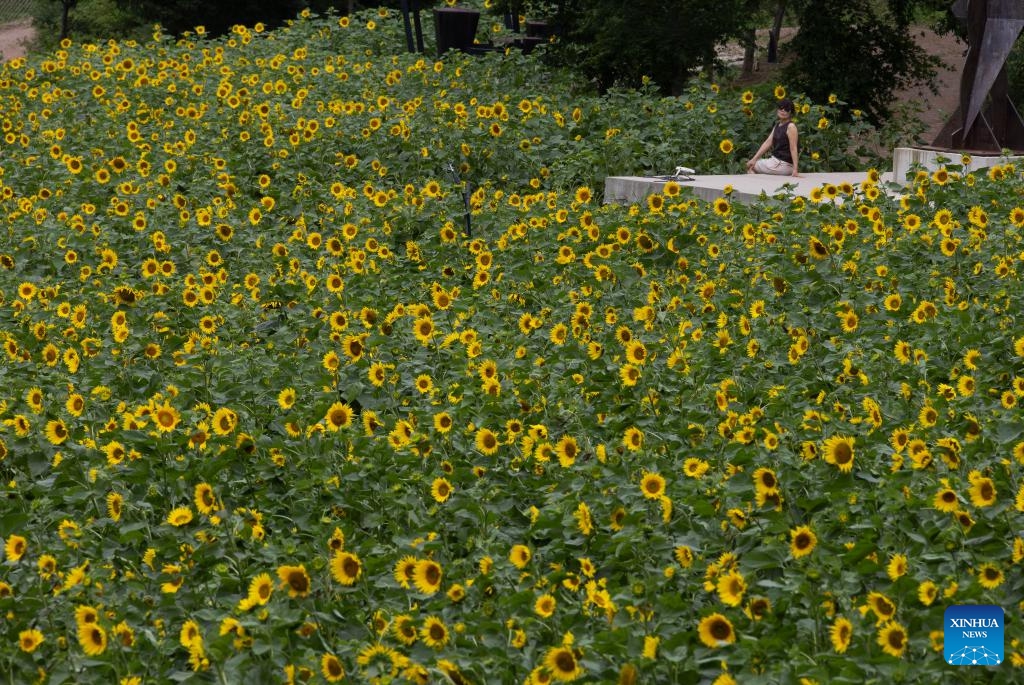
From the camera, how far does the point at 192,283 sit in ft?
23.4

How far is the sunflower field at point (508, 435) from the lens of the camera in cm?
357

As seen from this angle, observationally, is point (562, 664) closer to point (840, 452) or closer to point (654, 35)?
point (840, 452)

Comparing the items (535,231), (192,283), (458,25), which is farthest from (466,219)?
(458,25)

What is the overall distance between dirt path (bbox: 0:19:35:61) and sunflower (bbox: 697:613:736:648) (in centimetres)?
3404

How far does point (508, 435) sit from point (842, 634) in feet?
6.09

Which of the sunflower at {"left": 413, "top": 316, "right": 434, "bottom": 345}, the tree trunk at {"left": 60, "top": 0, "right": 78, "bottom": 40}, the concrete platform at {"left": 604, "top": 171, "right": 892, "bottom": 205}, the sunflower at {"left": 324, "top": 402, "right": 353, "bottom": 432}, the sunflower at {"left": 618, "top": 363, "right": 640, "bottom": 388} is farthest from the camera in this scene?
the tree trunk at {"left": 60, "top": 0, "right": 78, "bottom": 40}

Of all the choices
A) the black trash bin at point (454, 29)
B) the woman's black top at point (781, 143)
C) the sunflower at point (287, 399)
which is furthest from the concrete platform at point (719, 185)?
the black trash bin at point (454, 29)

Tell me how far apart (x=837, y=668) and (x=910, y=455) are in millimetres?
927

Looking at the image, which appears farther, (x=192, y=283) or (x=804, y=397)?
(x=192, y=283)

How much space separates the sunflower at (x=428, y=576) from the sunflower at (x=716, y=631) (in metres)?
0.75

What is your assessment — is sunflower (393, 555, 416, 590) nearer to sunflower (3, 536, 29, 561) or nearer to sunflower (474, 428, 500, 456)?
sunflower (474, 428, 500, 456)

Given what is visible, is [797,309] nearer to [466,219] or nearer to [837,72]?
[466,219]

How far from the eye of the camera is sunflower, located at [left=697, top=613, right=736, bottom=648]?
3355mm

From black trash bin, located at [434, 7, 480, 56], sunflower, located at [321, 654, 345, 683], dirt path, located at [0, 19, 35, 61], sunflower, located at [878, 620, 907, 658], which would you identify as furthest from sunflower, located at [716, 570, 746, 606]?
dirt path, located at [0, 19, 35, 61]
